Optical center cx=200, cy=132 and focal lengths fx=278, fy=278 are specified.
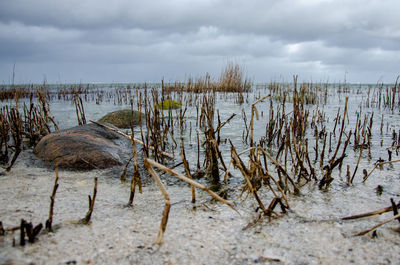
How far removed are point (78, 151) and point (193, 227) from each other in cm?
186

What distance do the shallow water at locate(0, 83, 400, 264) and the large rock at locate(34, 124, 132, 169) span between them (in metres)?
0.41

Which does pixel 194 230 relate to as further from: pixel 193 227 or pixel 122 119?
pixel 122 119

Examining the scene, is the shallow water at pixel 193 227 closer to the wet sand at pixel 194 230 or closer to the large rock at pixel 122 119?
the wet sand at pixel 194 230

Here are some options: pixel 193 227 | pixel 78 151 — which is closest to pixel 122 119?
pixel 78 151

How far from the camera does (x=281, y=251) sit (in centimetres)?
138

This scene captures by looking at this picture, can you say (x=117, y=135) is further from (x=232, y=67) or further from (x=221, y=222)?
(x=232, y=67)

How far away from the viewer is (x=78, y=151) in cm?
295

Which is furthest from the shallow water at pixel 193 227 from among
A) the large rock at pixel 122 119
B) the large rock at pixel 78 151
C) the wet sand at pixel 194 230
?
the large rock at pixel 122 119

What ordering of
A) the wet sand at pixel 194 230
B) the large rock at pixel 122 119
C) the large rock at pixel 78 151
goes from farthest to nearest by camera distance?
the large rock at pixel 122 119 → the large rock at pixel 78 151 → the wet sand at pixel 194 230

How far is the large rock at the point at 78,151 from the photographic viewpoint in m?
2.84

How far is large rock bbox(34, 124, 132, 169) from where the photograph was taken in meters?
2.84

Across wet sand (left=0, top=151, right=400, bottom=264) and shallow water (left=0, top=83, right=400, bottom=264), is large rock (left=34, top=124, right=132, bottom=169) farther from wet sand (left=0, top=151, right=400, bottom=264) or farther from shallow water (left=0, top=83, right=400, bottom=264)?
wet sand (left=0, top=151, right=400, bottom=264)

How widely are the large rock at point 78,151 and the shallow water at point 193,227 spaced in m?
0.41

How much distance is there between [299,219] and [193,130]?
3.93 m
